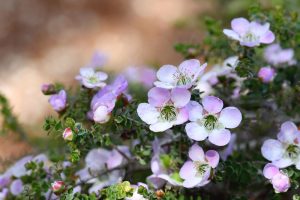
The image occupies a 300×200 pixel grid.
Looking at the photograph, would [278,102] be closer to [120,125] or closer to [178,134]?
[178,134]

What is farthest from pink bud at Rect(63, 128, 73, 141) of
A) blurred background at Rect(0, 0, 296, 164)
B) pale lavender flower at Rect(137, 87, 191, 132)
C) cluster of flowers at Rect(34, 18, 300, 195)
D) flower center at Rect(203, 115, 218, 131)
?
blurred background at Rect(0, 0, 296, 164)

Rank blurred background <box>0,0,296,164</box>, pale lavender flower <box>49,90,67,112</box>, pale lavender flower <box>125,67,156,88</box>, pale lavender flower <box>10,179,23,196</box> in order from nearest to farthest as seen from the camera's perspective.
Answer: pale lavender flower <box>49,90,67,112</box>
pale lavender flower <box>10,179,23,196</box>
pale lavender flower <box>125,67,156,88</box>
blurred background <box>0,0,296,164</box>

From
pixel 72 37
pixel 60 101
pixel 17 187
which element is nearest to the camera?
pixel 60 101

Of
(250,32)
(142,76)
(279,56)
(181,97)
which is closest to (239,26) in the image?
(250,32)

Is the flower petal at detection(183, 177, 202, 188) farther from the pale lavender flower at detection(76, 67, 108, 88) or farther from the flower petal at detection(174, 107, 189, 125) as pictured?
the pale lavender flower at detection(76, 67, 108, 88)

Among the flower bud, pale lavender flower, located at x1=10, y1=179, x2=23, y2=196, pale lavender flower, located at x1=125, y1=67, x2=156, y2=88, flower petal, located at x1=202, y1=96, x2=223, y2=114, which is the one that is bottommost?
pale lavender flower, located at x1=10, y1=179, x2=23, y2=196

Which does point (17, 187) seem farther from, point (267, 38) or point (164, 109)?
point (267, 38)

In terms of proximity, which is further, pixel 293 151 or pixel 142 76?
pixel 142 76
